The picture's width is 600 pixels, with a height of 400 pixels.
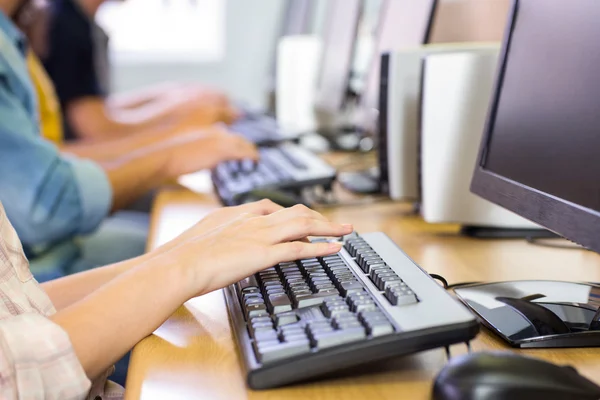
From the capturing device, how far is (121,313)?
0.62 meters

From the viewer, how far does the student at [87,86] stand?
2.19 metres

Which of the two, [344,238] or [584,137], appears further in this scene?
[344,238]

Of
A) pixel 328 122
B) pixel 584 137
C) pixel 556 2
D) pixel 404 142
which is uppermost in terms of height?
pixel 556 2

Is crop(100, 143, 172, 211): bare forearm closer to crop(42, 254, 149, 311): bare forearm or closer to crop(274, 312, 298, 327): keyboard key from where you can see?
crop(42, 254, 149, 311): bare forearm

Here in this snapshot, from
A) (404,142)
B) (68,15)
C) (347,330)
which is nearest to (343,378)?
(347,330)

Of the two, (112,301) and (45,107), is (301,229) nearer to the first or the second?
(112,301)

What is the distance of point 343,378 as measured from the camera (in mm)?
558

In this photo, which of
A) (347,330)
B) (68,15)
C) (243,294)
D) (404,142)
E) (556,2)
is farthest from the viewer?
(68,15)

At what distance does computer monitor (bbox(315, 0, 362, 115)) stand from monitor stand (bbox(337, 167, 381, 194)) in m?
0.41

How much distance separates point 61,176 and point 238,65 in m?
3.10

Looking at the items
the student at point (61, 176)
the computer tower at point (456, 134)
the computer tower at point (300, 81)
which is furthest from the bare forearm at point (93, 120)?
the computer tower at point (456, 134)

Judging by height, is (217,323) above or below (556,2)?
below

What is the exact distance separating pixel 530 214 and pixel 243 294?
315 mm

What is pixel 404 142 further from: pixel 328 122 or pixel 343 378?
pixel 328 122
